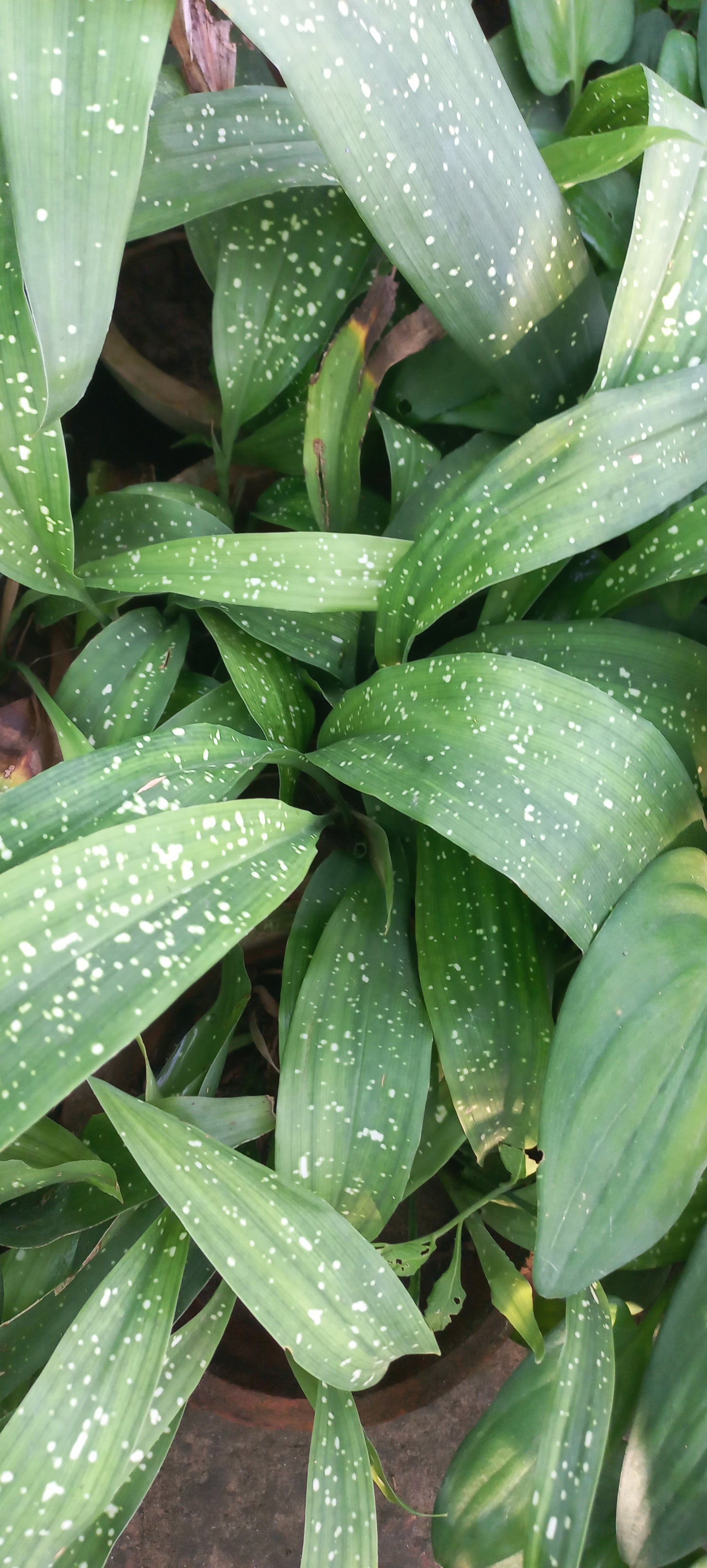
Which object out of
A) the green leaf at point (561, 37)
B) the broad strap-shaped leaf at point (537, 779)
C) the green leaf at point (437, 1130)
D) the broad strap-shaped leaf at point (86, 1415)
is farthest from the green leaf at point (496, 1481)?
the green leaf at point (561, 37)

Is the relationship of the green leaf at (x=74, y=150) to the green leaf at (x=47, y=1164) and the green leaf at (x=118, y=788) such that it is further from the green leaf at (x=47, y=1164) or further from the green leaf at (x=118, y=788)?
the green leaf at (x=47, y=1164)

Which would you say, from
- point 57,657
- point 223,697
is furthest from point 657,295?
point 57,657

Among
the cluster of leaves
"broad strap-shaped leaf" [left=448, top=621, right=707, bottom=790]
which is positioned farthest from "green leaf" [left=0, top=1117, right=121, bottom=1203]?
"broad strap-shaped leaf" [left=448, top=621, right=707, bottom=790]

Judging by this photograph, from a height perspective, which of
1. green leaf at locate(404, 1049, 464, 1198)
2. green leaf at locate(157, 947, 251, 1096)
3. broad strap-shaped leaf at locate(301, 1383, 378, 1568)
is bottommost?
broad strap-shaped leaf at locate(301, 1383, 378, 1568)

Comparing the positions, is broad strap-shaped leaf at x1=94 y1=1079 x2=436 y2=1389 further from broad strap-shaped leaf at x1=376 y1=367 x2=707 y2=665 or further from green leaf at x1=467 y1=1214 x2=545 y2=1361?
broad strap-shaped leaf at x1=376 y1=367 x2=707 y2=665

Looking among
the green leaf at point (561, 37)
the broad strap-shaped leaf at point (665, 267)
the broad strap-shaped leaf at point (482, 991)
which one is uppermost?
the green leaf at point (561, 37)

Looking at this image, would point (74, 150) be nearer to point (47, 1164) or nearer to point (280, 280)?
point (280, 280)
